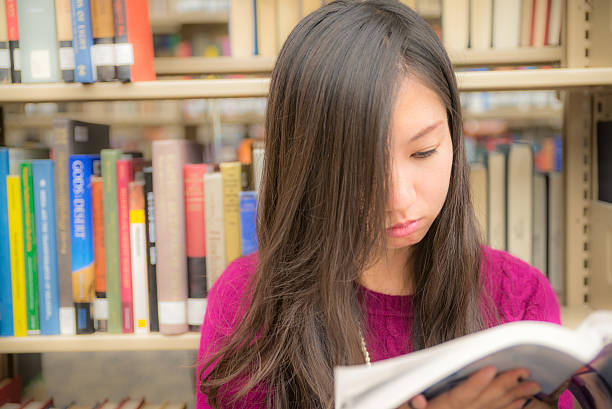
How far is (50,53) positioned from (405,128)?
0.69 metres

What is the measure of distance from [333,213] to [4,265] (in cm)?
68

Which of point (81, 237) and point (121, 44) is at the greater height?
point (121, 44)

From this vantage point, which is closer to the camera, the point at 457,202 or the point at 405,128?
the point at 405,128

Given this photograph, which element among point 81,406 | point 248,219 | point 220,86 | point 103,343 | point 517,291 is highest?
point 220,86

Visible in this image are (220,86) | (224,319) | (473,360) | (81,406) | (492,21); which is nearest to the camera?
(473,360)

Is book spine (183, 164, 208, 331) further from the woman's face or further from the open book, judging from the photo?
the open book

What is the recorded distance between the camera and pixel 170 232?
960mm

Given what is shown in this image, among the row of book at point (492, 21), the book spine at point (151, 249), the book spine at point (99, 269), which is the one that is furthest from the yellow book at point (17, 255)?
the row of book at point (492, 21)

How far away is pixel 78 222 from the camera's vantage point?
37.9 inches

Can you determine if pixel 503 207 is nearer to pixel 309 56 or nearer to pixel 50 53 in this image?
pixel 309 56

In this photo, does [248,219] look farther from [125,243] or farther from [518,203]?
[518,203]

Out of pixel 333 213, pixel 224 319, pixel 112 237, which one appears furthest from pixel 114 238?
pixel 333 213

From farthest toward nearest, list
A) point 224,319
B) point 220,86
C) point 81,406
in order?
point 81,406, point 220,86, point 224,319

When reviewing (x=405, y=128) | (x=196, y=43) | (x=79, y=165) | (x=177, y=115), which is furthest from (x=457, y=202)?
(x=177, y=115)
